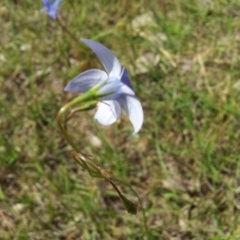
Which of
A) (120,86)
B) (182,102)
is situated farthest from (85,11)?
(120,86)

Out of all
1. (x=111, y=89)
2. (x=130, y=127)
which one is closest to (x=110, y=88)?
(x=111, y=89)

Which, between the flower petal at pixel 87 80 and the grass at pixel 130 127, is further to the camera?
the grass at pixel 130 127

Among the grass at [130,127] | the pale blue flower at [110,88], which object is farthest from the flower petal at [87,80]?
the grass at [130,127]

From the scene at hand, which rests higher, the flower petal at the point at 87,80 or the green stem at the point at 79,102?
the flower petal at the point at 87,80

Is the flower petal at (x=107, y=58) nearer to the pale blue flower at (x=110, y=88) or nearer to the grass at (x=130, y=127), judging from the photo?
the pale blue flower at (x=110, y=88)

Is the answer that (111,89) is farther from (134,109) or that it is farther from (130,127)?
(130,127)

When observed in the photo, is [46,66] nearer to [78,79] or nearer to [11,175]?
[11,175]

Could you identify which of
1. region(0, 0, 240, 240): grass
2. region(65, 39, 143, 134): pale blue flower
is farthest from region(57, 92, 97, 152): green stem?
region(0, 0, 240, 240): grass
